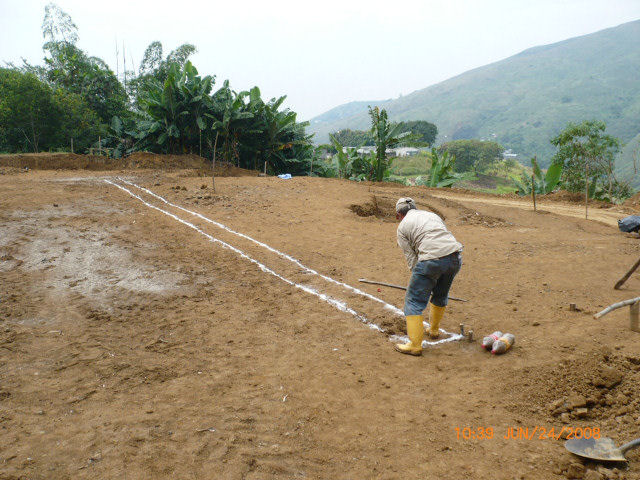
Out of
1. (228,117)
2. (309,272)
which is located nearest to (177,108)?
(228,117)

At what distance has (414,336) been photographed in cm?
459

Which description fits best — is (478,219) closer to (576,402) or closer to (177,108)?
(576,402)

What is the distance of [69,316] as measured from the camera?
200 inches

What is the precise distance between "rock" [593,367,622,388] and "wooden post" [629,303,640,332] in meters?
1.00

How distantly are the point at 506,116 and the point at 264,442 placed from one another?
194810mm

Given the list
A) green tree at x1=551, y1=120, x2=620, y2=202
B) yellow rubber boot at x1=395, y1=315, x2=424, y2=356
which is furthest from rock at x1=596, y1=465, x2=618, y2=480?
green tree at x1=551, y1=120, x2=620, y2=202

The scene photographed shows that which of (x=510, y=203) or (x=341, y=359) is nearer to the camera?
(x=341, y=359)

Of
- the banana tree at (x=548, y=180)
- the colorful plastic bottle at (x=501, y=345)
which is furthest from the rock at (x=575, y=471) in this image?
the banana tree at (x=548, y=180)

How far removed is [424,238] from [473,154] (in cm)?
6883

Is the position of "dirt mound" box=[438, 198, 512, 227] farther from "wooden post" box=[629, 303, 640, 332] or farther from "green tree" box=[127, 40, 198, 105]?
"green tree" box=[127, 40, 198, 105]

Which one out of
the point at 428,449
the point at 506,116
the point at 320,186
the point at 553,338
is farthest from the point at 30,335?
the point at 506,116

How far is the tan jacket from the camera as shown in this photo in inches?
179

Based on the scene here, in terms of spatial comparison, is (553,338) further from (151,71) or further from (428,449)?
(151,71)

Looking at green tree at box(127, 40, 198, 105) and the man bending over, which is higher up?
green tree at box(127, 40, 198, 105)
